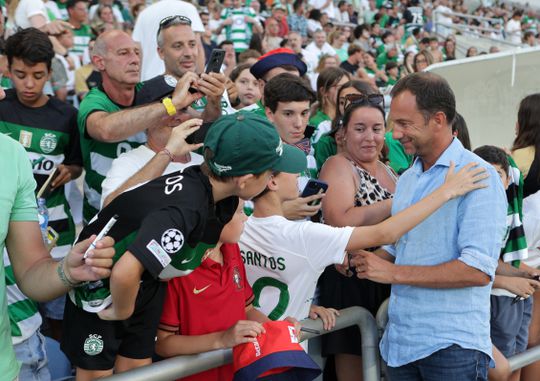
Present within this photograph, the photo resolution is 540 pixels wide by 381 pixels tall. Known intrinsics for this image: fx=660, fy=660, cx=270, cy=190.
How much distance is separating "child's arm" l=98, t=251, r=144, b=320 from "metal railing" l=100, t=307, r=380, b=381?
0.23 meters

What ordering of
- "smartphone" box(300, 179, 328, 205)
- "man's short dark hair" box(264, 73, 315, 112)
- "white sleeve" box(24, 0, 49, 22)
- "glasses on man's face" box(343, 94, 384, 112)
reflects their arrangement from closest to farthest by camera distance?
"smartphone" box(300, 179, 328, 205), "glasses on man's face" box(343, 94, 384, 112), "man's short dark hair" box(264, 73, 315, 112), "white sleeve" box(24, 0, 49, 22)

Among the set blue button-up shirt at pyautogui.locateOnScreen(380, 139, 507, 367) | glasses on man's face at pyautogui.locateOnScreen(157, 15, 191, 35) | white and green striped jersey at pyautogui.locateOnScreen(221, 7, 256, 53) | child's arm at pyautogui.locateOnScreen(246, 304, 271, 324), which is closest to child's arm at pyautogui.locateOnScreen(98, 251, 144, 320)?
child's arm at pyautogui.locateOnScreen(246, 304, 271, 324)

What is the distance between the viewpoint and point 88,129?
3.42 metres

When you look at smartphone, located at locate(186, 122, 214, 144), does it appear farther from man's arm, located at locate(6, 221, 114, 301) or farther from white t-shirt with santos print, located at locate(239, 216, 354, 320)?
man's arm, located at locate(6, 221, 114, 301)

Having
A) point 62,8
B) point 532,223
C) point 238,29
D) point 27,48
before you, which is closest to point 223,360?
point 27,48

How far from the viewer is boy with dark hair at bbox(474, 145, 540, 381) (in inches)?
133

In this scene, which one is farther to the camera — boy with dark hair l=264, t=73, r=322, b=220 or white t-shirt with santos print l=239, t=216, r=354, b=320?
boy with dark hair l=264, t=73, r=322, b=220

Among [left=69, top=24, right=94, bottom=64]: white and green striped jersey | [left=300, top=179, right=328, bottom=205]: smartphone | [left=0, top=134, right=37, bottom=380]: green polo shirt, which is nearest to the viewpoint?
[left=0, top=134, right=37, bottom=380]: green polo shirt

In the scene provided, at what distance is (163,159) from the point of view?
295 centimetres

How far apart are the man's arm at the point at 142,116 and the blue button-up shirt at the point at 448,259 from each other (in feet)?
3.86

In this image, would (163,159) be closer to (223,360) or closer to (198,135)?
(198,135)

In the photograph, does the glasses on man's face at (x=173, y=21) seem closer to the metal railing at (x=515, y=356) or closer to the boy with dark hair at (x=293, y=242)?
the boy with dark hair at (x=293, y=242)

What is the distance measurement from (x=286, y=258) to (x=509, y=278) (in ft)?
4.25

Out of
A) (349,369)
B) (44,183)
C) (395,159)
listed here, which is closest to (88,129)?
(44,183)
